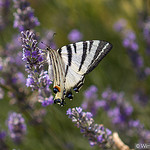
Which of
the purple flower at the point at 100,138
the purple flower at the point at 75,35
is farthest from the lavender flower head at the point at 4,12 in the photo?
the purple flower at the point at 100,138

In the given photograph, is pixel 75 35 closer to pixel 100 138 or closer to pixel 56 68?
pixel 56 68

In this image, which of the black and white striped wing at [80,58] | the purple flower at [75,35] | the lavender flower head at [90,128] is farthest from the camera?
the purple flower at [75,35]

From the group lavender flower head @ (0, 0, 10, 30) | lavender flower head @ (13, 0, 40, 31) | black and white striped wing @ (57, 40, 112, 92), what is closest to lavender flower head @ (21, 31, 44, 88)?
black and white striped wing @ (57, 40, 112, 92)

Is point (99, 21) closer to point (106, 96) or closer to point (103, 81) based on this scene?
point (103, 81)

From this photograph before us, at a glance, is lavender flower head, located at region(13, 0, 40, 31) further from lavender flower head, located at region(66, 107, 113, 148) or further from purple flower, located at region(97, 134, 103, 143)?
purple flower, located at region(97, 134, 103, 143)

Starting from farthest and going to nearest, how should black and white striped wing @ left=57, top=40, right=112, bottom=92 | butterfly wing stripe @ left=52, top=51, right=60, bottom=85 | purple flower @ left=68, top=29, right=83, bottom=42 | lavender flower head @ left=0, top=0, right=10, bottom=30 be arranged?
purple flower @ left=68, top=29, right=83, bottom=42 < lavender flower head @ left=0, top=0, right=10, bottom=30 < butterfly wing stripe @ left=52, top=51, right=60, bottom=85 < black and white striped wing @ left=57, top=40, right=112, bottom=92

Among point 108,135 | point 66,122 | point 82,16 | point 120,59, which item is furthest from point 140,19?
point 108,135

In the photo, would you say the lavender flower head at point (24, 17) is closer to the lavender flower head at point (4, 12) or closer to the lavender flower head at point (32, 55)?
the lavender flower head at point (32, 55)
